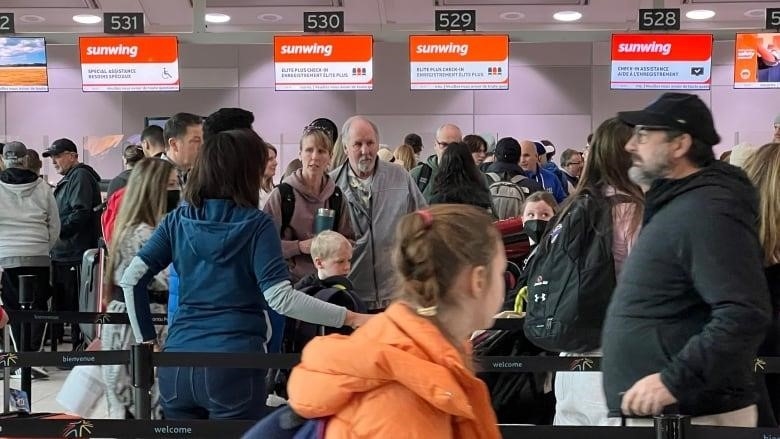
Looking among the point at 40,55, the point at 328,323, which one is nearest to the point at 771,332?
the point at 328,323

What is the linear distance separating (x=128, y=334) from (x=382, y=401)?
2759 mm

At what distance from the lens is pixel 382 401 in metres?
1.45

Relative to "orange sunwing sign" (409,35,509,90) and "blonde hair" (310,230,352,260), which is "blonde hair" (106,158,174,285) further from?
"orange sunwing sign" (409,35,509,90)

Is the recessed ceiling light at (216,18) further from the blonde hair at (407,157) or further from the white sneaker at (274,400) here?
the white sneaker at (274,400)

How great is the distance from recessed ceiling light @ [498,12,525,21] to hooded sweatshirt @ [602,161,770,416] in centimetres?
1006

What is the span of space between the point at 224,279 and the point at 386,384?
4.87 feet

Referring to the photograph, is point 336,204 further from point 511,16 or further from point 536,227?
point 511,16

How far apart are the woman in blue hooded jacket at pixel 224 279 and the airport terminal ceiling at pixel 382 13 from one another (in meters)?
7.95

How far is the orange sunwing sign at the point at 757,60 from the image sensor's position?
1074 cm

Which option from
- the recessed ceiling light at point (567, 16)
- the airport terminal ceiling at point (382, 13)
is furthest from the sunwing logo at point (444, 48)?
the recessed ceiling light at point (567, 16)

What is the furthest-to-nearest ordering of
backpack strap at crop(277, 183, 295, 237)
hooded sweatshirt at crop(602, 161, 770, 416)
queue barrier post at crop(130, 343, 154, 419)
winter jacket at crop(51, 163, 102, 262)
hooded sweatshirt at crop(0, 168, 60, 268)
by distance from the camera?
winter jacket at crop(51, 163, 102, 262), hooded sweatshirt at crop(0, 168, 60, 268), backpack strap at crop(277, 183, 295, 237), queue barrier post at crop(130, 343, 154, 419), hooded sweatshirt at crop(602, 161, 770, 416)

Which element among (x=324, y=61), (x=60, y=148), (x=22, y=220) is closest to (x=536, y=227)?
(x=22, y=220)

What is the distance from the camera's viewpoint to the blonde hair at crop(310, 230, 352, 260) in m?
4.03

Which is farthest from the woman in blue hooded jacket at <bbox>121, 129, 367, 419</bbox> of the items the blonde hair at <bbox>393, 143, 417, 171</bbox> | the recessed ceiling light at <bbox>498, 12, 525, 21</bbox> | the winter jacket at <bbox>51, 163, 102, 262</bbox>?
the recessed ceiling light at <bbox>498, 12, 525, 21</bbox>
